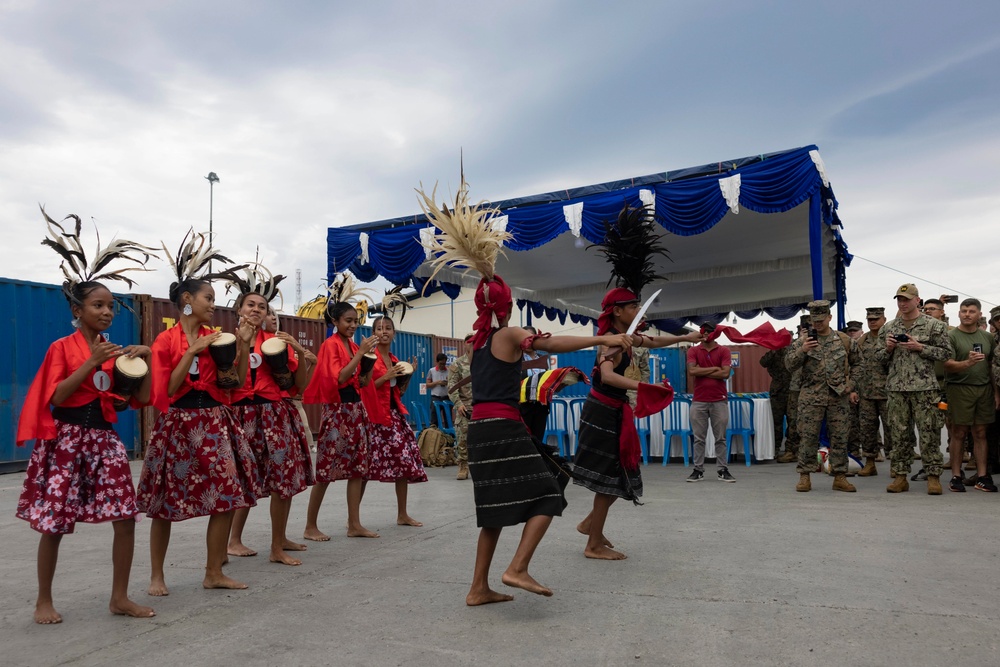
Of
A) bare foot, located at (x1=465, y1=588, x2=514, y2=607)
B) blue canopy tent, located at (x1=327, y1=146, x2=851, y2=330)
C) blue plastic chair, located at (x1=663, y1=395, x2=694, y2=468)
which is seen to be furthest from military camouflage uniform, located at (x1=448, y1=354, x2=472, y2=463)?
bare foot, located at (x1=465, y1=588, x2=514, y2=607)

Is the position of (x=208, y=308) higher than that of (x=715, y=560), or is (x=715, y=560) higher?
(x=208, y=308)

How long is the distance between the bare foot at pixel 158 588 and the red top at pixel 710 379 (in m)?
6.40

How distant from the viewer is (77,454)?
367 centimetres

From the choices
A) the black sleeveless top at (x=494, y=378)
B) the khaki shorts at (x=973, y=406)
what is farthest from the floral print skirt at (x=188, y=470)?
the khaki shorts at (x=973, y=406)

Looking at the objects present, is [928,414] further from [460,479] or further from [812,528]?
[460,479]

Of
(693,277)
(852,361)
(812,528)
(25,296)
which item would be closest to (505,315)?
(812,528)

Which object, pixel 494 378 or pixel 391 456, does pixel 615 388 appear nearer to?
pixel 494 378

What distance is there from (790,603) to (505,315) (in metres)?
1.98

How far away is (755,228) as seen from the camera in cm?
1313

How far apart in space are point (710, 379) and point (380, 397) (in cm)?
444

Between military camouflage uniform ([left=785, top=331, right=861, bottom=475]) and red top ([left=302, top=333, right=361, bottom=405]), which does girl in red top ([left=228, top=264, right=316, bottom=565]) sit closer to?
red top ([left=302, top=333, right=361, bottom=405])

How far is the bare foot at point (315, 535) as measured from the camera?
18.3 feet

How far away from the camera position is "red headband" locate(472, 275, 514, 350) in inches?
150

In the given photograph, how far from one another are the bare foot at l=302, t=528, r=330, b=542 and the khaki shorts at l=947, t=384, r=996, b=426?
6.14m
